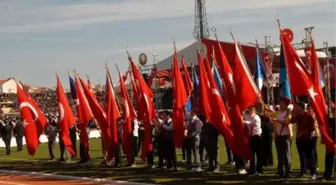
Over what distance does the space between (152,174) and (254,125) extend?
354cm

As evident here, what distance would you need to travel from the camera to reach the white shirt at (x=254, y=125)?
15422 mm

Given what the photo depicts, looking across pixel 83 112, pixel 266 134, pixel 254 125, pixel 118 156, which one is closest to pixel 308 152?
pixel 254 125

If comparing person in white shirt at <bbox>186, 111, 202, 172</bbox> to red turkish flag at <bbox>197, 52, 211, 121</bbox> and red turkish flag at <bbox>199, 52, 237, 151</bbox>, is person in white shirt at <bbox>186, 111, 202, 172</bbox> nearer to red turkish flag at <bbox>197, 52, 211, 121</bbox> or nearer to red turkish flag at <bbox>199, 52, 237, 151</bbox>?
red turkish flag at <bbox>197, 52, 211, 121</bbox>

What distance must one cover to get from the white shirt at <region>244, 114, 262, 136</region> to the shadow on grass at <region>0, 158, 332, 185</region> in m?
1.13

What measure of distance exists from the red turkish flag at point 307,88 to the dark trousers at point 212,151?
3.59m

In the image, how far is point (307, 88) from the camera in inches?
543

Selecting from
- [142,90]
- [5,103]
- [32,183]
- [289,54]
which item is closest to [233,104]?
[289,54]

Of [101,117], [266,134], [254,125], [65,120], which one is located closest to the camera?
[254,125]

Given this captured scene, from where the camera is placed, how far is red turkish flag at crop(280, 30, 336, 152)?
13.4m

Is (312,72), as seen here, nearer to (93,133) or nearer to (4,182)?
(4,182)

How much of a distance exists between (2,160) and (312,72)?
15835 millimetres

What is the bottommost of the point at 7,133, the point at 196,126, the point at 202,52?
the point at 196,126

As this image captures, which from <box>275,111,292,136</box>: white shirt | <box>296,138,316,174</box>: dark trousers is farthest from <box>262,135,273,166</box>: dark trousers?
<box>296,138,316,174</box>: dark trousers

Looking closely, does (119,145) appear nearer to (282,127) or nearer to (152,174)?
(152,174)
